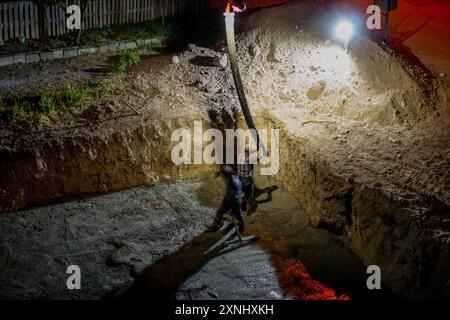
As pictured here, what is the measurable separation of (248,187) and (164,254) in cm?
238

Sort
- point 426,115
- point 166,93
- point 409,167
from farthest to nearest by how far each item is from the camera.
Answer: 1. point 166,93
2. point 426,115
3. point 409,167

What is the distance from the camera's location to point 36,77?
12258mm

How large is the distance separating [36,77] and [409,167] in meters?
9.01

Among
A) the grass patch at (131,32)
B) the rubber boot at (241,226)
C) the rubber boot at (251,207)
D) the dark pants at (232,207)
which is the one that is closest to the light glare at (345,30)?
the rubber boot at (251,207)

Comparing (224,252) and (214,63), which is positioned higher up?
(214,63)

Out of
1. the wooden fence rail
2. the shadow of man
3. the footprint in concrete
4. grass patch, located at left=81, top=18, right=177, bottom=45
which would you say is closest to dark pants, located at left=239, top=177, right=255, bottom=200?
the shadow of man

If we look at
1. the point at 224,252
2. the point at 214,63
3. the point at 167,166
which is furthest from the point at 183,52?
the point at 224,252

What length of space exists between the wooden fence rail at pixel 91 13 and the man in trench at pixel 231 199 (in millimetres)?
8227

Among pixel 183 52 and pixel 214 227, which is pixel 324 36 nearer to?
pixel 183 52

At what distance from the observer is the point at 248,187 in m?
10.4

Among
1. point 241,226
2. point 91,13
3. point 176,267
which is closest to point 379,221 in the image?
point 241,226

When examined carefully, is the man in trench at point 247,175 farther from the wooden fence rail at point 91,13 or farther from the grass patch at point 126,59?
the wooden fence rail at point 91,13

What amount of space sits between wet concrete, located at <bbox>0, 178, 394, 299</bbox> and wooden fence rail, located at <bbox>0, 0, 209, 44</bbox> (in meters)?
6.55

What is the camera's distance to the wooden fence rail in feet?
45.5
